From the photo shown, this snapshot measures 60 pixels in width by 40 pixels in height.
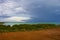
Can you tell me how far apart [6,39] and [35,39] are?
2.14m

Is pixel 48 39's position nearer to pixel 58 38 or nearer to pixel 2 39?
pixel 58 38

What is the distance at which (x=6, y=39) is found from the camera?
11.2 meters

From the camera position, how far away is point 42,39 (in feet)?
36.5

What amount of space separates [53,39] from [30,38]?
67.4 inches

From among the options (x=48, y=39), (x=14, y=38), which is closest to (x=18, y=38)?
(x=14, y=38)

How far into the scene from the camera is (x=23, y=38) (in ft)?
37.6

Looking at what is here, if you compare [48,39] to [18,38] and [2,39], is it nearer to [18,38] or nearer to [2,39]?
[18,38]

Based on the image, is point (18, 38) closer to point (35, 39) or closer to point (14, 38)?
point (14, 38)

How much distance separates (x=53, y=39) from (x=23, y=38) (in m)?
2.23

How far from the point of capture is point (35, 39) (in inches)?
438

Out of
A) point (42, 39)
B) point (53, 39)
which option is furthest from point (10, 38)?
point (53, 39)

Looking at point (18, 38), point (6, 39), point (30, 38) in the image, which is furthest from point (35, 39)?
point (6, 39)

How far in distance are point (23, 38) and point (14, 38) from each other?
68 centimetres

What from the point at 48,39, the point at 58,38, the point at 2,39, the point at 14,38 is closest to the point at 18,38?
the point at 14,38
